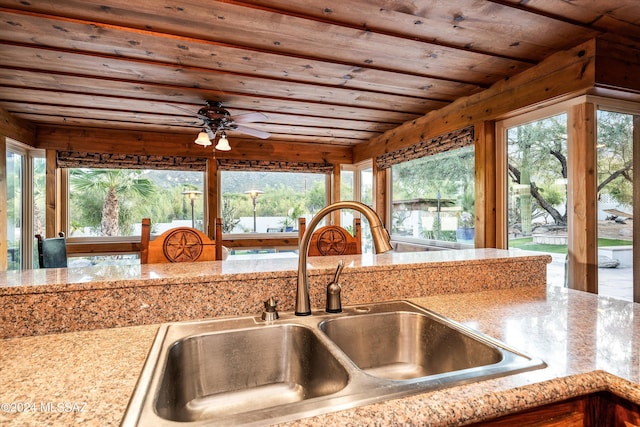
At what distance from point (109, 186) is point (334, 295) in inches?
164

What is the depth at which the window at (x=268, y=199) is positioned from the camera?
Answer: 15.1 ft

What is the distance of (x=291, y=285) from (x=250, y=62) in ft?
5.64

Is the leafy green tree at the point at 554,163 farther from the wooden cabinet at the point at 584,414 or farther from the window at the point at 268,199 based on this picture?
the window at the point at 268,199

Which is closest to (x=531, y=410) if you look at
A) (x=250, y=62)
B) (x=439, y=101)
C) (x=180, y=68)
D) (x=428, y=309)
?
(x=428, y=309)

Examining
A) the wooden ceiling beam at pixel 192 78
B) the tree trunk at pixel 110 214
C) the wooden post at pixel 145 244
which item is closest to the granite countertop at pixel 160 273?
the wooden post at pixel 145 244

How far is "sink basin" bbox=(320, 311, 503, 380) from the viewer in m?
1.01

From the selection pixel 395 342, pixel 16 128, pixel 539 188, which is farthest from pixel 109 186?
pixel 539 188

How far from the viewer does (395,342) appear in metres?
1.08

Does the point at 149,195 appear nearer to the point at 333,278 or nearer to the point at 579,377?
the point at 333,278

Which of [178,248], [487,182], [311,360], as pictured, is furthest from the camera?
[487,182]

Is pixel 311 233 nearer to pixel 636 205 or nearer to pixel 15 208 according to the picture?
pixel 636 205

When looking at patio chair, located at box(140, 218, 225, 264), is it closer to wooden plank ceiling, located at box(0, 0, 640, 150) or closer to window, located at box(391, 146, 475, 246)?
wooden plank ceiling, located at box(0, 0, 640, 150)

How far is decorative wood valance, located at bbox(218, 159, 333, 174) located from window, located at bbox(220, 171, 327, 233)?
0.13m

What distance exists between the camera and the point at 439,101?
3.02m
